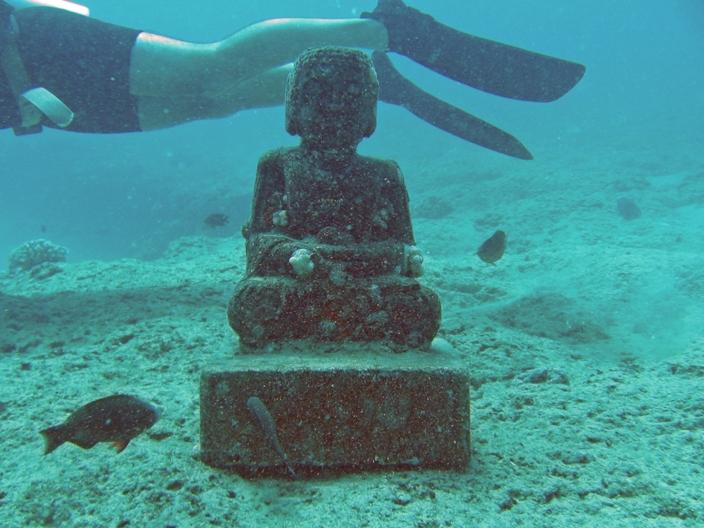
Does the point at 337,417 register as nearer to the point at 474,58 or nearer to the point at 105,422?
the point at 105,422

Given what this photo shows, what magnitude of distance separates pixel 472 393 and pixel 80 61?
21.2 feet

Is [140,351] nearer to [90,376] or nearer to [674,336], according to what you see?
[90,376]

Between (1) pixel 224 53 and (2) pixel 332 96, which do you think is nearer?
(2) pixel 332 96

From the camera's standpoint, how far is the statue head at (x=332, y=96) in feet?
11.0

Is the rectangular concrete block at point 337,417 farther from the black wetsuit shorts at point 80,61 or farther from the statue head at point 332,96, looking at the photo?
the black wetsuit shorts at point 80,61

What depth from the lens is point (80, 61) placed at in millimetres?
6234

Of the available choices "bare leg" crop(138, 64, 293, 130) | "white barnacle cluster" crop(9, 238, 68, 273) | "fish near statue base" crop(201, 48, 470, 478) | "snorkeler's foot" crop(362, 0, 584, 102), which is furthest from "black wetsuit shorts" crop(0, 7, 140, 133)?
"white barnacle cluster" crop(9, 238, 68, 273)

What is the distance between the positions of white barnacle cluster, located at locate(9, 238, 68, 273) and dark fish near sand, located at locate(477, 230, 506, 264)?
908 centimetres

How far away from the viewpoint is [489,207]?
1467 centimetres

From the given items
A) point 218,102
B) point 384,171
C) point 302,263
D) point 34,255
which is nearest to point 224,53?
point 218,102

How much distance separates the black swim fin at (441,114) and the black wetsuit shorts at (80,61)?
3688 millimetres

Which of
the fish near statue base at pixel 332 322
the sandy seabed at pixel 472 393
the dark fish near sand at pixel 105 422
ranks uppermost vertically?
the fish near statue base at pixel 332 322

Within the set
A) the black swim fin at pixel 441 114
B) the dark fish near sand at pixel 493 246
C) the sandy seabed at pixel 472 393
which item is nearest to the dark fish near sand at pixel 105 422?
the sandy seabed at pixel 472 393

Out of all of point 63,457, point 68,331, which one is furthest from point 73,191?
point 63,457
